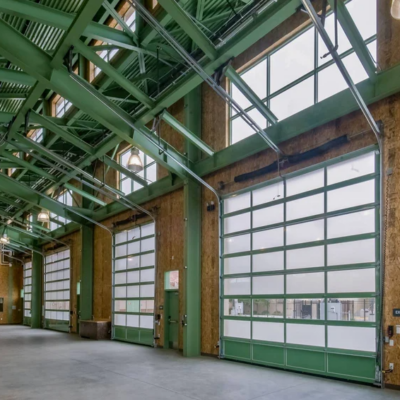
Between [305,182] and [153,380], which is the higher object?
[305,182]

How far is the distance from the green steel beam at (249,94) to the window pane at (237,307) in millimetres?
4237

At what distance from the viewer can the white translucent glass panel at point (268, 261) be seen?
354 inches

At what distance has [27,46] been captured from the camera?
8.50 meters

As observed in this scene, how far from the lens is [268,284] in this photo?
9195mm

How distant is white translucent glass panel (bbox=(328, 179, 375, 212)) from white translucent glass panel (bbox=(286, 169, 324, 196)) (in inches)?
15.0

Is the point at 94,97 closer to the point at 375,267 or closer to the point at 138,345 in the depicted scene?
the point at 375,267

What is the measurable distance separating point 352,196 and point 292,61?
10.9 ft

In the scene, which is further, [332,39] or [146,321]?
[146,321]

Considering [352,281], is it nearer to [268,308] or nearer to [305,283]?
[305,283]

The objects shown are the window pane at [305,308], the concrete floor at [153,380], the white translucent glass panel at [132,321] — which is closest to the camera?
the concrete floor at [153,380]

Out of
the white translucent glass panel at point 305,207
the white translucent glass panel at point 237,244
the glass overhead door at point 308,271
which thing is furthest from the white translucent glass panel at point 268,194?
the white translucent glass panel at point 237,244

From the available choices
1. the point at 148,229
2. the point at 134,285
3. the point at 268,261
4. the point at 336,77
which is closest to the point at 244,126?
the point at 336,77

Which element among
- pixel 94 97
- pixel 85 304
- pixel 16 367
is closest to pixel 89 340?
pixel 85 304

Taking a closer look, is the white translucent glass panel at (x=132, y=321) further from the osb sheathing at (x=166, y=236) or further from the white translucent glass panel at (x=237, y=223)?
the white translucent glass panel at (x=237, y=223)
